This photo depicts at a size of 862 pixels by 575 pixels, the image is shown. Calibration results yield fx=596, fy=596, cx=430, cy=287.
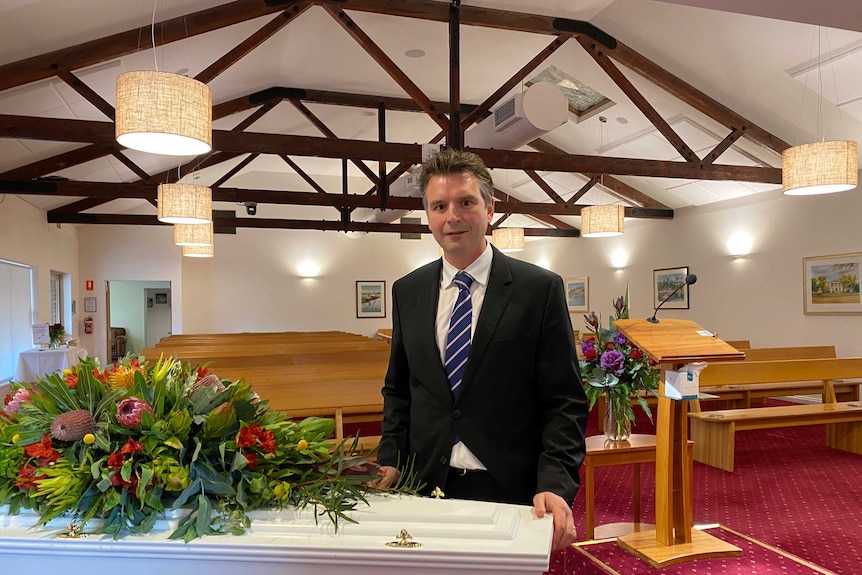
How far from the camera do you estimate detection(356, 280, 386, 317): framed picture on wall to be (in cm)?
1295

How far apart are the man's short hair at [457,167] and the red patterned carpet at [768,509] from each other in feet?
6.15

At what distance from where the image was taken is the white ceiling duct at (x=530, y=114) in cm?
538

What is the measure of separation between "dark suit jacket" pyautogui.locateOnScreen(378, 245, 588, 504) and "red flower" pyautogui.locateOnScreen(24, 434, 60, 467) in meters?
0.71

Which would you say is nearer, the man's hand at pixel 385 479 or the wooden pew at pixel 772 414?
the man's hand at pixel 385 479

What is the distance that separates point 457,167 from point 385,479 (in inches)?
26.8

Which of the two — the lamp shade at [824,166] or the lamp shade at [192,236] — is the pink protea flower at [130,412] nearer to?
the lamp shade at [824,166]

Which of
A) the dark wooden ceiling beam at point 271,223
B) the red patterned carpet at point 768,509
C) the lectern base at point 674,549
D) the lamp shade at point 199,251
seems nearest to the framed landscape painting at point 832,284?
the red patterned carpet at point 768,509

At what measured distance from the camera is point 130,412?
104 cm

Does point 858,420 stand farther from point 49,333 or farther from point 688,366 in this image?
point 49,333

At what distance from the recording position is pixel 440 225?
1325 millimetres

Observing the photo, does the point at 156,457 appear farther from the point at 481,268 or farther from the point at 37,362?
the point at 37,362

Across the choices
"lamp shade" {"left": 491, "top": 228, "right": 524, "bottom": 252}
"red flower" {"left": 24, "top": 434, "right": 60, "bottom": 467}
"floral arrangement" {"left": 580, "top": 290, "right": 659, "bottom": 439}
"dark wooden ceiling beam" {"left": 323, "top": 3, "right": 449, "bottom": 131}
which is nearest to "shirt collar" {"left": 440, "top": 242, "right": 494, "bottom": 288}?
"red flower" {"left": 24, "top": 434, "right": 60, "bottom": 467}

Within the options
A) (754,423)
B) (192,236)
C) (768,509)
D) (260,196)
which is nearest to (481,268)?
(768,509)

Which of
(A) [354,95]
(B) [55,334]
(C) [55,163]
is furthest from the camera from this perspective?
(B) [55,334]
